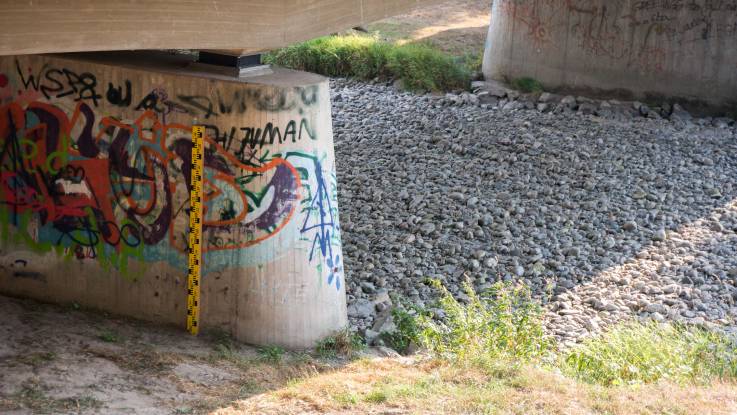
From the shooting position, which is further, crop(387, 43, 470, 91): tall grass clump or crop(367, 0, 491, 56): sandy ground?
crop(367, 0, 491, 56): sandy ground

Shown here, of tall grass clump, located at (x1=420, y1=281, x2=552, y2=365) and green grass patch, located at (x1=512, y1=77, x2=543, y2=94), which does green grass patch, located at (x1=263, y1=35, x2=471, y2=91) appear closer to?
Answer: green grass patch, located at (x1=512, y1=77, x2=543, y2=94)

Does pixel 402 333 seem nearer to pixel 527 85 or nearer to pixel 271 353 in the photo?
pixel 271 353

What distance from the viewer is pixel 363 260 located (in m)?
14.7

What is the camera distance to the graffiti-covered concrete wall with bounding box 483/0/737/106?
2298 cm

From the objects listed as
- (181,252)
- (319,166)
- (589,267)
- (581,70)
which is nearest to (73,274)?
(181,252)

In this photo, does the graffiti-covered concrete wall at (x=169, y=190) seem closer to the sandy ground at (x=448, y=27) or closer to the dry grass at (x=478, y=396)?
the dry grass at (x=478, y=396)

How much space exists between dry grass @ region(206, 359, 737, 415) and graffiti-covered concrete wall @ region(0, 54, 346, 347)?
1394mm


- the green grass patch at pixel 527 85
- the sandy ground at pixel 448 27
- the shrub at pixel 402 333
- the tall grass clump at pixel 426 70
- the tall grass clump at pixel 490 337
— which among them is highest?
the sandy ground at pixel 448 27

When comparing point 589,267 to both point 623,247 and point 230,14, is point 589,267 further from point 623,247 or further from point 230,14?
point 230,14

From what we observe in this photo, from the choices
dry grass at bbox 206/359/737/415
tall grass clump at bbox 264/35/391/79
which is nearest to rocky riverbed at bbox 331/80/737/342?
tall grass clump at bbox 264/35/391/79

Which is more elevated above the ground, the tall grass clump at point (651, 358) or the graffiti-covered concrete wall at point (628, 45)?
the graffiti-covered concrete wall at point (628, 45)

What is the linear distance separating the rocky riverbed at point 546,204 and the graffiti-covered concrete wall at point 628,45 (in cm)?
80

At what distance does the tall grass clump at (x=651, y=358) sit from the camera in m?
9.95

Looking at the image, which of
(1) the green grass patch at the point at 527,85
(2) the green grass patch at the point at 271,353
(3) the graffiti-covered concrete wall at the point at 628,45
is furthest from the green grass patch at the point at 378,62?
(2) the green grass patch at the point at 271,353
